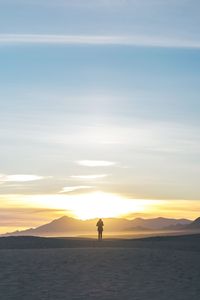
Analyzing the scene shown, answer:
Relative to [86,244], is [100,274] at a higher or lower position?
lower

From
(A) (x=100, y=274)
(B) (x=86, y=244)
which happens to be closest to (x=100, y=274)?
(A) (x=100, y=274)

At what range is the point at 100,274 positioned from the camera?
3023cm

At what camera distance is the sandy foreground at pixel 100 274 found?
26.8 m

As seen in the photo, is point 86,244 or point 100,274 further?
point 86,244

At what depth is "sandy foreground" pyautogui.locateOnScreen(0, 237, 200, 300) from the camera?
26.8 m

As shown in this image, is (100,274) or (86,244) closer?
(100,274)

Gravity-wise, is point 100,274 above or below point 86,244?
below

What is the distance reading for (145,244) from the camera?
4281 cm

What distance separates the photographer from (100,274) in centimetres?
3023

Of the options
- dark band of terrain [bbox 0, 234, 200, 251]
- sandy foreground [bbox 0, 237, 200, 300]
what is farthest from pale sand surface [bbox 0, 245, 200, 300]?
dark band of terrain [bbox 0, 234, 200, 251]

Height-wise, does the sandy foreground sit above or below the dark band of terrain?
below

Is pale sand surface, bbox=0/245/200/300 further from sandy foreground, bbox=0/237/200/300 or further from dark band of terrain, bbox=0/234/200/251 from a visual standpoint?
dark band of terrain, bbox=0/234/200/251

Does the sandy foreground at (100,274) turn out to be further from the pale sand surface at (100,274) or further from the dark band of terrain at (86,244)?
the dark band of terrain at (86,244)

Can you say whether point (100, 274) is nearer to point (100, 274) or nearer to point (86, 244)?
point (100, 274)
